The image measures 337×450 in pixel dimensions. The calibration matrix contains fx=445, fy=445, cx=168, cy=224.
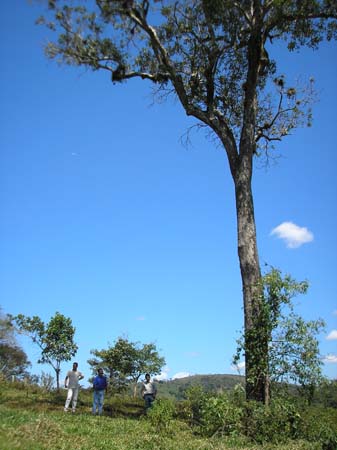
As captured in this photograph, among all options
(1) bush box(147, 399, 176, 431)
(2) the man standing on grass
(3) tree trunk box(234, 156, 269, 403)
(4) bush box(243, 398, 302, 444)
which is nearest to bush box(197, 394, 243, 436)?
(4) bush box(243, 398, 302, 444)

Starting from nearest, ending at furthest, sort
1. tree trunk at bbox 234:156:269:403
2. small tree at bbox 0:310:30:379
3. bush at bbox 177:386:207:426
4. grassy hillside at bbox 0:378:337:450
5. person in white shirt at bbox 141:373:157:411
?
grassy hillside at bbox 0:378:337:450 → tree trunk at bbox 234:156:269:403 → bush at bbox 177:386:207:426 → person in white shirt at bbox 141:373:157:411 → small tree at bbox 0:310:30:379

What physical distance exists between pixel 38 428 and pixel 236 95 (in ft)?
46.9

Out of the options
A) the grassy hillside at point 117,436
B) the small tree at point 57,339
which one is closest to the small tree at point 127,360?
the small tree at point 57,339

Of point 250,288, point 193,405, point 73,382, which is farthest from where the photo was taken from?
point 73,382

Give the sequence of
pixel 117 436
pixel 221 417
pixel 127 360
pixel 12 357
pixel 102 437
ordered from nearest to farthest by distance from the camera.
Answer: pixel 102 437, pixel 117 436, pixel 221 417, pixel 127 360, pixel 12 357

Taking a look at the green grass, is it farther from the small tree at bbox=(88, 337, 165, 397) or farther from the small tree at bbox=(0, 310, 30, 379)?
the small tree at bbox=(0, 310, 30, 379)

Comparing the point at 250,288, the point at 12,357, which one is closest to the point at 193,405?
the point at 250,288

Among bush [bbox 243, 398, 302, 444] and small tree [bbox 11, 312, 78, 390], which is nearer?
bush [bbox 243, 398, 302, 444]

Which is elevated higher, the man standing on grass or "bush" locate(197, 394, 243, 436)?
the man standing on grass

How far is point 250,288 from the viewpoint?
39.9ft

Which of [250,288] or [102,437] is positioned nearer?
[102,437]

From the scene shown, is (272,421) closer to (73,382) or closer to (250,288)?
(250,288)

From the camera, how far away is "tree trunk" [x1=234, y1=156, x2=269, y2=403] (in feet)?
36.4

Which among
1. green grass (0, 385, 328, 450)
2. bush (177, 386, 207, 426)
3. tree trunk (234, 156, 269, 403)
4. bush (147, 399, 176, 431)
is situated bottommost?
green grass (0, 385, 328, 450)
